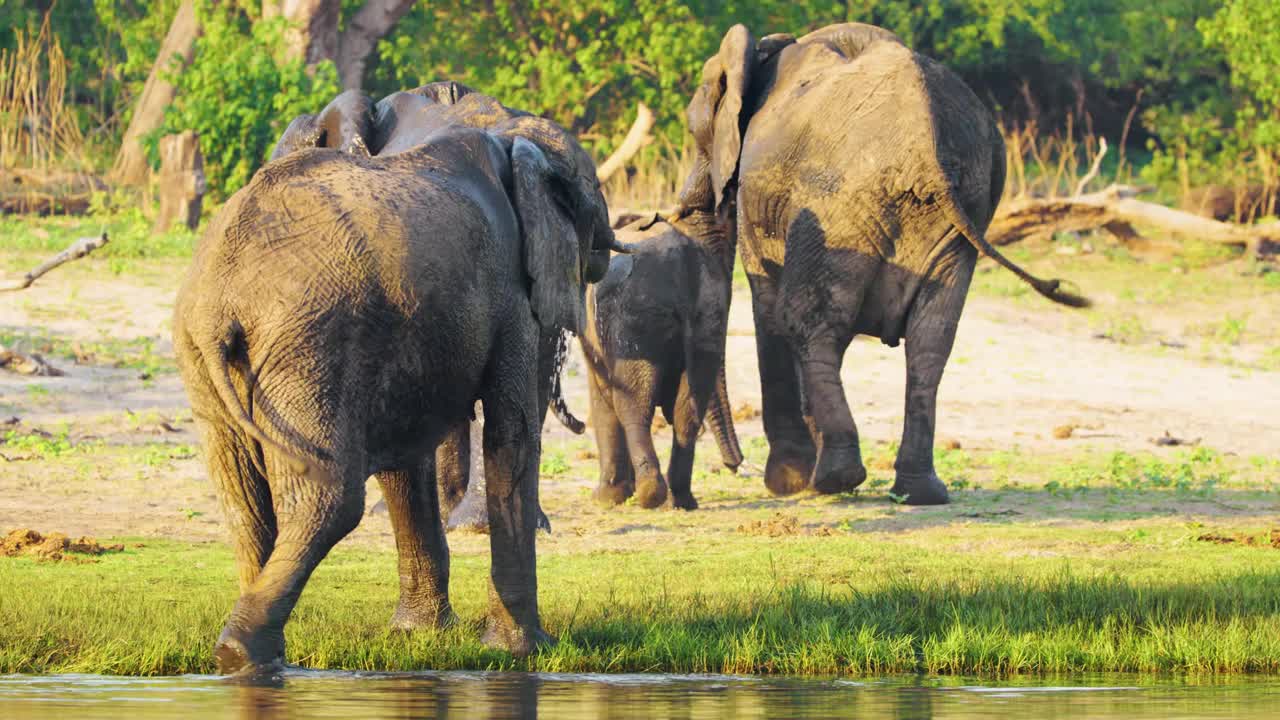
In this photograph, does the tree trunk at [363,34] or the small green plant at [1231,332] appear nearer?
the small green plant at [1231,332]

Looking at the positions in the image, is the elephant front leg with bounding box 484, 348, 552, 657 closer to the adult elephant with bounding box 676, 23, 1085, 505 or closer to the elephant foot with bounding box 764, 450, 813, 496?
the adult elephant with bounding box 676, 23, 1085, 505

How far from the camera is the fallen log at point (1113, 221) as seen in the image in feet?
68.4

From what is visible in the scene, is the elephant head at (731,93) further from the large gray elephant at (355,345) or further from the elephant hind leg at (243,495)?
the elephant hind leg at (243,495)

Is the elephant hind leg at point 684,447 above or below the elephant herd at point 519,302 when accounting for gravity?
below

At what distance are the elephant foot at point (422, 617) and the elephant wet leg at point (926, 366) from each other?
4.21 metres

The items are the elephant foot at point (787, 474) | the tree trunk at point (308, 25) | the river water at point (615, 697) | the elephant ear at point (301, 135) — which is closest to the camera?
the river water at point (615, 697)

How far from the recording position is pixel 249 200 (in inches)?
237

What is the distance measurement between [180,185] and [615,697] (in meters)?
15.8

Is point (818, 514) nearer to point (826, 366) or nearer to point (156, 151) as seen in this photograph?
point (826, 366)

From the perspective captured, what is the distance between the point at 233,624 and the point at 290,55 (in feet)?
60.5

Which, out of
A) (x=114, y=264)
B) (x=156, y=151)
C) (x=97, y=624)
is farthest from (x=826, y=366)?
(x=156, y=151)

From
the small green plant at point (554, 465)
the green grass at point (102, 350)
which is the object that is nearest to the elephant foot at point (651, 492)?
the small green plant at point (554, 465)

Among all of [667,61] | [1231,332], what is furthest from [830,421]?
[667,61]

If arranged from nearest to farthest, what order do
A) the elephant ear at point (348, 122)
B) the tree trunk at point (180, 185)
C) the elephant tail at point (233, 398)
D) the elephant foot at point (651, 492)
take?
1. the elephant tail at point (233, 398)
2. the elephant ear at point (348, 122)
3. the elephant foot at point (651, 492)
4. the tree trunk at point (180, 185)
